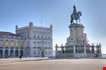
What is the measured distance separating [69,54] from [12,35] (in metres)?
A: 48.1

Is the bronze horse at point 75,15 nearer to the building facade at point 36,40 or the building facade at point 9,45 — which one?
the building facade at point 9,45

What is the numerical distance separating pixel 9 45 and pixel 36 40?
1299 cm

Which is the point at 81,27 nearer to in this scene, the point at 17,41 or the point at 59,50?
the point at 59,50

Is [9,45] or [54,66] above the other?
[9,45]

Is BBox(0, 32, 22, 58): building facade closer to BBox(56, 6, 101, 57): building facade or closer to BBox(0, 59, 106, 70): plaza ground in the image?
BBox(56, 6, 101, 57): building facade

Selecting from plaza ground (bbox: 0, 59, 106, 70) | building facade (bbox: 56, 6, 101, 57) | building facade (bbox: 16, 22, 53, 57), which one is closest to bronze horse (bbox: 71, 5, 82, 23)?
building facade (bbox: 56, 6, 101, 57)

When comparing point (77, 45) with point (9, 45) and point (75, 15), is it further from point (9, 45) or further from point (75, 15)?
point (9, 45)

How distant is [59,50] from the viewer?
210 ft

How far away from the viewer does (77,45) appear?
197 ft

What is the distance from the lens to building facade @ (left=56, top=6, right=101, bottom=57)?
59812 millimetres

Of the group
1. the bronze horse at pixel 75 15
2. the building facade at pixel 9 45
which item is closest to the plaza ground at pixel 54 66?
the bronze horse at pixel 75 15

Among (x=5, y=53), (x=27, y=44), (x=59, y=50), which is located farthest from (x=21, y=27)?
(x=59, y=50)

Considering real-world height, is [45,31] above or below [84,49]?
above

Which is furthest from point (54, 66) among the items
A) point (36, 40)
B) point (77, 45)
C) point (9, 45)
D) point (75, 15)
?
point (36, 40)
